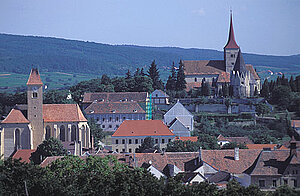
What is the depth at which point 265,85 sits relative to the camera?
92312 millimetres

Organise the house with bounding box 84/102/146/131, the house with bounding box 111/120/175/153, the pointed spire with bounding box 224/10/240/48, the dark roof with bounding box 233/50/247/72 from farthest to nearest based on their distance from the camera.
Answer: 1. the pointed spire with bounding box 224/10/240/48
2. the dark roof with bounding box 233/50/247/72
3. the house with bounding box 84/102/146/131
4. the house with bounding box 111/120/175/153

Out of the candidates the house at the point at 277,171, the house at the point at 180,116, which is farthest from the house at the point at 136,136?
the house at the point at 277,171

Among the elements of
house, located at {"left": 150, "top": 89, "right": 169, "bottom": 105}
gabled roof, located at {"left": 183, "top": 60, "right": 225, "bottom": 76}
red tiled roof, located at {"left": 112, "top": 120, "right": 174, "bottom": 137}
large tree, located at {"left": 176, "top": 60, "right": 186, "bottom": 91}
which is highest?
gabled roof, located at {"left": 183, "top": 60, "right": 225, "bottom": 76}

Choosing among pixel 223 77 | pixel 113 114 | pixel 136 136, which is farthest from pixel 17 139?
pixel 223 77

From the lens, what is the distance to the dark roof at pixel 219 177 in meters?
45.1

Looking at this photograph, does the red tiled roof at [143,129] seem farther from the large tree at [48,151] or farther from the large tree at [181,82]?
the large tree at [181,82]

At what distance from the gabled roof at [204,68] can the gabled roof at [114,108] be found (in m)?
19.1

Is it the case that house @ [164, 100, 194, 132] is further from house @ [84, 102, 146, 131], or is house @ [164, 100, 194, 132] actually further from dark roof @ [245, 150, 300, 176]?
dark roof @ [245, 150, 300, 176]

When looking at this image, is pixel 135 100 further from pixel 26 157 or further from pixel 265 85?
pixel 26 157

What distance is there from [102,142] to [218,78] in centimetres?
2786

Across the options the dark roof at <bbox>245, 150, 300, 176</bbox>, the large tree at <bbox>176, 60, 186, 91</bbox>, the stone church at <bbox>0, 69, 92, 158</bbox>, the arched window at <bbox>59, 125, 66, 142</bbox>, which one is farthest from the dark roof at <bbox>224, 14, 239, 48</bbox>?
the dark roof at <bbox>245, 150, 300, 176</bbox>

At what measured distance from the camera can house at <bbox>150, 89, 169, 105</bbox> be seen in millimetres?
91125

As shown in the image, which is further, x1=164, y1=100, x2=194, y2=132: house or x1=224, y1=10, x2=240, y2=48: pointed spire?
x1=224, y1=10, x2=240, y2=48: pointed spire

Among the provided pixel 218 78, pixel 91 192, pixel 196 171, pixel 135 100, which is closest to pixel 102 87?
pixel 135 100
